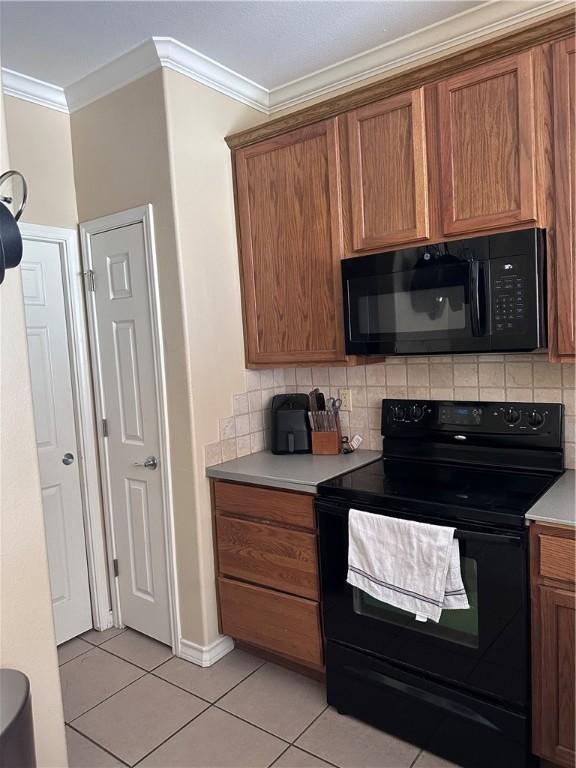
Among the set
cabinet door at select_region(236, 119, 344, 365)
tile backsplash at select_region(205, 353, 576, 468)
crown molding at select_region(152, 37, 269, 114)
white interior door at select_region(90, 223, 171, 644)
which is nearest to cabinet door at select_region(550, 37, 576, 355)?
tile backsplash at select_region(205, 353, 576, 468)

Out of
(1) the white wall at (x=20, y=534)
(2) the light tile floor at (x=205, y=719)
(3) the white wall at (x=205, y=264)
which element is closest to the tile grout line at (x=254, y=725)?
(2) the light tile floor at (x=205, y=719)

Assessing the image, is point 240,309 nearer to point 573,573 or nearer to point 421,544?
point 421,544

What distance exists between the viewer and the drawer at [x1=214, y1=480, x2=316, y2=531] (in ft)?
7.45

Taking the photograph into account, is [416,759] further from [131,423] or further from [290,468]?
[131,423]

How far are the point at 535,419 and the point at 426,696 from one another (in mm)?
1071

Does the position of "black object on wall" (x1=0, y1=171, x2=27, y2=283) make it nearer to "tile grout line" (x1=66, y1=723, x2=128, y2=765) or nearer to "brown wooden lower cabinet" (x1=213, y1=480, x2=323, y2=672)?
"brown wooden lower cabinet" (x1=213, y1=480, x2=323, y2=672)

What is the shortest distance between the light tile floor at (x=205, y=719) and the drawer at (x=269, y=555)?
42 centimetres

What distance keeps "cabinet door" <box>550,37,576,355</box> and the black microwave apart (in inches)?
2.0

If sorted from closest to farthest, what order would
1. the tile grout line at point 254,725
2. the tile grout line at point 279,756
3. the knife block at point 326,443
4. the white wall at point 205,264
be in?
the tile grout line at point 279,756
the tile grout line at point 254,725
the white wall at point 205,264
the knife block at point 326,443

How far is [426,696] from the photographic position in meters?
1.96

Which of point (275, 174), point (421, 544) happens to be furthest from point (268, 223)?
point (421, 544)

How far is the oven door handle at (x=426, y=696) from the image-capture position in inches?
73.0

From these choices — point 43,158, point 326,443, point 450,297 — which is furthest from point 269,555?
point 43,158

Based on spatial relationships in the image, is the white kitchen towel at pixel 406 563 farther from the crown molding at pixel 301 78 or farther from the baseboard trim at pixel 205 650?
the crown molding at pixel 301 78
